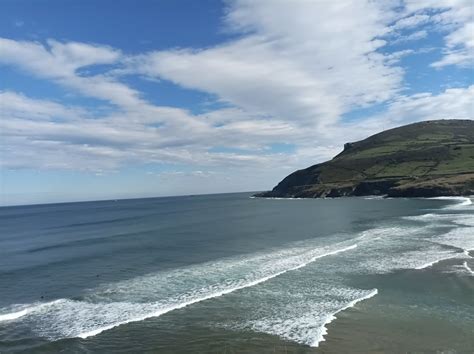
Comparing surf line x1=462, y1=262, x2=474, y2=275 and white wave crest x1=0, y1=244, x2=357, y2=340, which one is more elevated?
white wave crest x1=0, y1=244, x2=357, y2=340

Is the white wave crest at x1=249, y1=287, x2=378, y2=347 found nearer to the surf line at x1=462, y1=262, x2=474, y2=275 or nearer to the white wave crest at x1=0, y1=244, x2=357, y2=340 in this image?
the white wave crest at x1=0, y1=244, x2=357, y2=340

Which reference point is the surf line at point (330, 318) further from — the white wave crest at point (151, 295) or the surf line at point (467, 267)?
the surf line at point (467, 267)

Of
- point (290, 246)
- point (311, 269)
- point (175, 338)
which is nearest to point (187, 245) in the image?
point (290, 246)

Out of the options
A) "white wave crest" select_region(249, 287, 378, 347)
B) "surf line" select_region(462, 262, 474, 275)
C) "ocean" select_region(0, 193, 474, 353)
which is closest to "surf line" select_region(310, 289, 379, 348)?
"white wave crest" select_region(249, 287, 378, 347)

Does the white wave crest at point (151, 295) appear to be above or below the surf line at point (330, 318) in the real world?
above

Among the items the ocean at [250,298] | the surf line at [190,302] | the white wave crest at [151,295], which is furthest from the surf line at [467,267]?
the surf line at [190,302]

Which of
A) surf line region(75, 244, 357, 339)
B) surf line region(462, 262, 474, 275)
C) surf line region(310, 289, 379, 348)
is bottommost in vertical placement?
surf line region(310, 289, 379, 348)

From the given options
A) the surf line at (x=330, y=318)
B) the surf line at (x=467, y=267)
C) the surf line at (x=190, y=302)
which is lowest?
the surf line at (x=330, y=318)

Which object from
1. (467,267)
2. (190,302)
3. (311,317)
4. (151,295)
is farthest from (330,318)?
(467,267)

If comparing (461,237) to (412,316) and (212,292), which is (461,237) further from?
(212,292)

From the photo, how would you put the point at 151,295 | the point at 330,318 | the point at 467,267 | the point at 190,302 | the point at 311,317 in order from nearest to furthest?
the point at 330,318, the point at 311,317, the point at 190,302, the point at 151,295, the point at 467,267

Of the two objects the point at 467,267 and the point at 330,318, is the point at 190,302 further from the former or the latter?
the point at 467,267

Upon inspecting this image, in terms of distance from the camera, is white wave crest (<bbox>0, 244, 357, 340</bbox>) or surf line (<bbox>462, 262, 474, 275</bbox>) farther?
surf line (<bbox>462, 262, 474, 275</bbox>)
